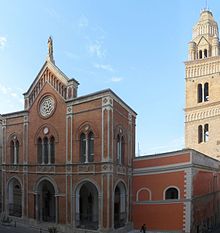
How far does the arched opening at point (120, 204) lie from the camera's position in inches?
1066

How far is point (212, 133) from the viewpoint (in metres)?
43.5

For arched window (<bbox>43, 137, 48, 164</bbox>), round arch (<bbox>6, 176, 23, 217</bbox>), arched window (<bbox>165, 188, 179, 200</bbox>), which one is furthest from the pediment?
arched window (<bbox>165, 188, 179, 200</bbox>)

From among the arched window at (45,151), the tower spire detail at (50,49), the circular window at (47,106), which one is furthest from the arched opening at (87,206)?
the tower spire detail at (50,49)

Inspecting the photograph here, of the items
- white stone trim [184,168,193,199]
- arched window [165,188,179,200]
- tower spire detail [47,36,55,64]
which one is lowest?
arched window [165,188,179,200]

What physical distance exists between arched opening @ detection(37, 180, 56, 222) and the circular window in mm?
6182

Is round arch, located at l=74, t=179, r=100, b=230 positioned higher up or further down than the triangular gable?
further down

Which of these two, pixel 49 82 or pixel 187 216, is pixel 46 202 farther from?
pixel 187 216

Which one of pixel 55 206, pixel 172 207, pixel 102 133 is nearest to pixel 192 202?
pixel 172 207

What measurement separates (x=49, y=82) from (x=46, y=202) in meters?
11.2

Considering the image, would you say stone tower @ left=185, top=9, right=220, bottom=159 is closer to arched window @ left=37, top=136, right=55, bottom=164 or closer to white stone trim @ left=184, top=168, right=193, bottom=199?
white stone trim @ left=184, top=168, right=193, bottom=199

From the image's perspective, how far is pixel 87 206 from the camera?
28984 millimetres

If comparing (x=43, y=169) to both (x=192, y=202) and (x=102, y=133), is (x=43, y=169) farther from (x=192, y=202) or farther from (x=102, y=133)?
(x=192, y=202)

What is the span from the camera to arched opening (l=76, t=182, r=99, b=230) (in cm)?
2677

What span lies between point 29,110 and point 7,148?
484cm
